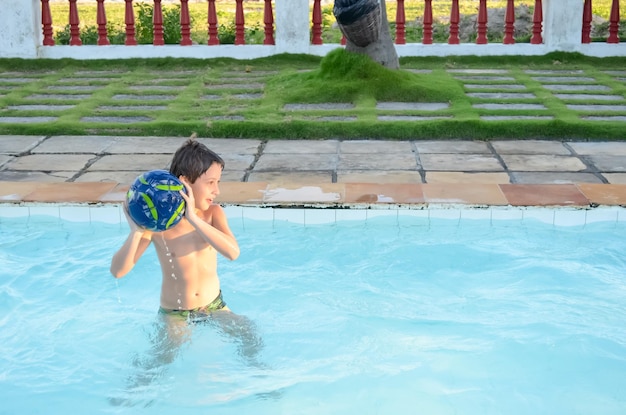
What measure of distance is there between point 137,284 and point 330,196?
4.00ft

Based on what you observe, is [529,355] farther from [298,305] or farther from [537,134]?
[537,134]

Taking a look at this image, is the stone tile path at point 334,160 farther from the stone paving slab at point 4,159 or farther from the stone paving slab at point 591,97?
the stone paving slab at point 591,97

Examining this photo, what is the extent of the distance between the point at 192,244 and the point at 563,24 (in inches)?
286

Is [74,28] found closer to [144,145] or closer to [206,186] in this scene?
[144,145]

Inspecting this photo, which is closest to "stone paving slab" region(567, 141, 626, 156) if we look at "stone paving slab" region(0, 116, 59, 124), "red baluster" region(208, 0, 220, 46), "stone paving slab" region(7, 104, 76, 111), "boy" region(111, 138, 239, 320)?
"boy" region(111, 138, 239, 320)

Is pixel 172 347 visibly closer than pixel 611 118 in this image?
Yes

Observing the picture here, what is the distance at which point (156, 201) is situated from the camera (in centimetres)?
330

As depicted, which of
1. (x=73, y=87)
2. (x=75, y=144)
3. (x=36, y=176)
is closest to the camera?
(x=36, y=176)

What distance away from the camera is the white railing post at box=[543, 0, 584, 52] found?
9.94m

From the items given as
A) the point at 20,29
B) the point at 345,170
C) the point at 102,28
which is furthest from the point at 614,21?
the point at 20,29

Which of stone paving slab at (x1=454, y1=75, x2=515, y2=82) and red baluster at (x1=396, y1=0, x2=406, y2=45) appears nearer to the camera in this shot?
stone paving slab at (x1=454, y1=75, x2=515, y2=82)

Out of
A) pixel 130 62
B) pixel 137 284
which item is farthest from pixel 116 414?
pixel 130 62

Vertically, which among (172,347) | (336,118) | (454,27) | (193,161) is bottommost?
(172,347)

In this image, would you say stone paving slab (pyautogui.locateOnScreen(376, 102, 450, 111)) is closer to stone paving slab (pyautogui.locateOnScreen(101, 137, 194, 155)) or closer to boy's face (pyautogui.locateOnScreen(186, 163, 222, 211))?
stone paving slab (pyautogui.locateOnScreen(101, 137, 194, 155))
